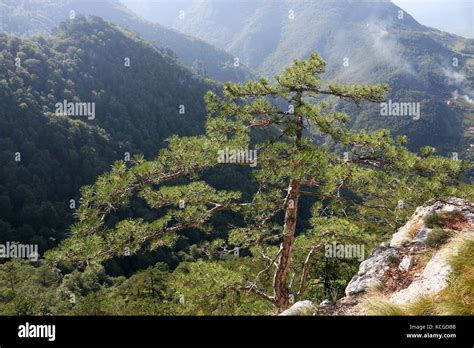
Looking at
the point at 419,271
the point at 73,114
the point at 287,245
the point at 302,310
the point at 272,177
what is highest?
the point at 73,114

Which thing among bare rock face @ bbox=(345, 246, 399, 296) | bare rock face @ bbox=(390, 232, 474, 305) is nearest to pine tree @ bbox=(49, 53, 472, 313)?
bare rock face @ bbox=(345, 246, 399, 296)

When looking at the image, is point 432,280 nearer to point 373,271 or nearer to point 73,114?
point 373,271

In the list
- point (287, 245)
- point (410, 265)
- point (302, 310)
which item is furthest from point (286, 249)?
point (302, 310)

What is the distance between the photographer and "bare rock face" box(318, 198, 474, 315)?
19.5 ft

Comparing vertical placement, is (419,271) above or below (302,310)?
above

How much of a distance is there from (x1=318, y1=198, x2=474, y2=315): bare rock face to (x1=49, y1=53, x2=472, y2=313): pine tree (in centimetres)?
63

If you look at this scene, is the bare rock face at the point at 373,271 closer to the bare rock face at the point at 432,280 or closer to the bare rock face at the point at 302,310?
the bare rock face at the point at 432,280

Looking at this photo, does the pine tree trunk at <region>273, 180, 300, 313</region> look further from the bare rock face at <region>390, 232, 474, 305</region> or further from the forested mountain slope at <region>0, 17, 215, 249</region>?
the forested mountain slope at <region>0, 17, 215, 249</region>

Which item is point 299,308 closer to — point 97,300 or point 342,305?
point 342,305

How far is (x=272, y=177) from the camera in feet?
25.8

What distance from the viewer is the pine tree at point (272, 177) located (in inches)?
274

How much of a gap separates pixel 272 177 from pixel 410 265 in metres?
3.02

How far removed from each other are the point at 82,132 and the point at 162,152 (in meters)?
113

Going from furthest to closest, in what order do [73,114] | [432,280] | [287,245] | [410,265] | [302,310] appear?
[73,114] < [287,245] < [410,265] < [432,280] < [302,310]
